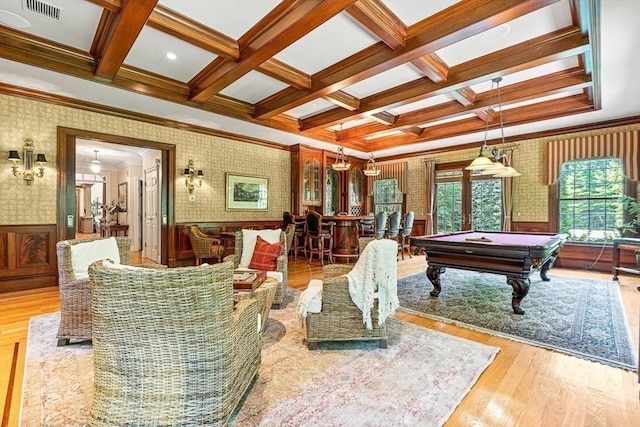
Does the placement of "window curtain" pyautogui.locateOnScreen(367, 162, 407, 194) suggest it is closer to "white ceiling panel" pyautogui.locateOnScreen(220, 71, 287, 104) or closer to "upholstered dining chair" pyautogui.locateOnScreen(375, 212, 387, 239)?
"upholstered dining chair" pyautogui.locateOnScreen(375, 212, 387, 239)

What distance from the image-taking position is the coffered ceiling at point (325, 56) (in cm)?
298

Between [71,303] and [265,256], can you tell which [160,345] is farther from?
[265,256]

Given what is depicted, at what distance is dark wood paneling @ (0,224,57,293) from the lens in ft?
14.6

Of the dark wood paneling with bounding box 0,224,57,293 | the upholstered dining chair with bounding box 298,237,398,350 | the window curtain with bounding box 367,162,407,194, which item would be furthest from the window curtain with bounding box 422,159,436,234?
the dark wood paneling with bounding box 0,224,57,293

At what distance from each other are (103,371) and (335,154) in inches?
315

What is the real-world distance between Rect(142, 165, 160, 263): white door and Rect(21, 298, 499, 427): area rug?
394cm

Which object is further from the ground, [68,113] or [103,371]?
[68,113]

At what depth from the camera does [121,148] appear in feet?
25.7

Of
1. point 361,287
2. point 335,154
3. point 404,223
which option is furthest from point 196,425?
point 335,154

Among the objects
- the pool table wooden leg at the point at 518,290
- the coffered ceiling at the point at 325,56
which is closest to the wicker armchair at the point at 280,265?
the coffered ceiling at the point at 325,56

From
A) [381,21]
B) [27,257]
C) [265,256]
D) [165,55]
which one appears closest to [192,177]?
[165,55]

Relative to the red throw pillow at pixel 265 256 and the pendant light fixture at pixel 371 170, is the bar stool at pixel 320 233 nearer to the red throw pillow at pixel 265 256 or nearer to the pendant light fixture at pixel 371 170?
the pendant light fixture at pixel 371 170

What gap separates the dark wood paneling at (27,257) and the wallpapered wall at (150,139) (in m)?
0.16

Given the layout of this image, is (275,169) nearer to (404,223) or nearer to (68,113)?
(404,223)
